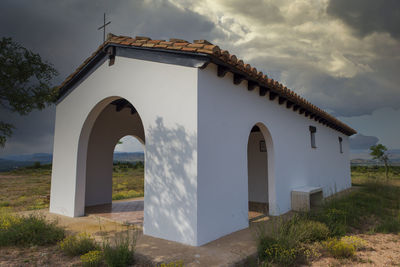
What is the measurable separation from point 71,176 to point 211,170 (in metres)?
4.26

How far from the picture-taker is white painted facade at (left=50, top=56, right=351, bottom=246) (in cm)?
461

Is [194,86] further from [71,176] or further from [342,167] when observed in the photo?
[342,167]

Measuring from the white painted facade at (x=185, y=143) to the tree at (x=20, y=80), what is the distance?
1.08 m

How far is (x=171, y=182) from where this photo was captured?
187 inches

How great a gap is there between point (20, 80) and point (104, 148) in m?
4.03

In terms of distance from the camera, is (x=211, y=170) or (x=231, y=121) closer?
(x=211, y=170)

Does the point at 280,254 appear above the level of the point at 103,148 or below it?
below

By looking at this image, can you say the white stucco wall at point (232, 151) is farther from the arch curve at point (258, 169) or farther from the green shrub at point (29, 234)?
the green shrub at point (29, 234)

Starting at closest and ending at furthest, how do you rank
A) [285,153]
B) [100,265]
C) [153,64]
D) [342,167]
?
[100,265] → [153,64] → [285,153] → [342,167]

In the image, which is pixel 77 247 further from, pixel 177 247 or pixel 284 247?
pixel 284 247

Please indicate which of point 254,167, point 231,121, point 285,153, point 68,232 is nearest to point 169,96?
point 231,121

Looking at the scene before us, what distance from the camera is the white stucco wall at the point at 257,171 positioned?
960 cm

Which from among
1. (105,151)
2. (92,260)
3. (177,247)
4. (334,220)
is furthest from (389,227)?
(105,151)

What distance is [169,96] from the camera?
4965mm
